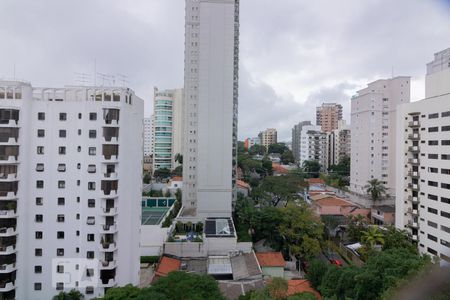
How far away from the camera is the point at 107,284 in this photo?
9.86 meters

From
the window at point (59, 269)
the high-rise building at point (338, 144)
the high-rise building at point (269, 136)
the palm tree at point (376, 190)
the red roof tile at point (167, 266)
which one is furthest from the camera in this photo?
the high-rise building at point (269, 136)

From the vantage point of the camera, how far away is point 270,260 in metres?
13.0

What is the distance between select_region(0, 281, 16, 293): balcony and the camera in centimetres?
897

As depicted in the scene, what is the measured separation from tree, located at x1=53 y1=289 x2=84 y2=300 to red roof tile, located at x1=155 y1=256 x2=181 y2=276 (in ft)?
9.95

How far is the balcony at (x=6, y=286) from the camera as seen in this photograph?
8.97 meters

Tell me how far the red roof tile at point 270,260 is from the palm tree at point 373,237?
392 cm

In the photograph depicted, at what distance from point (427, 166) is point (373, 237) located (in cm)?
389

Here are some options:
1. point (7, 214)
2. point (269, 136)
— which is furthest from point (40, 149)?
point (269, 136)

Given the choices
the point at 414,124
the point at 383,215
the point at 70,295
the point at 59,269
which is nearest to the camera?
the point at 70,295

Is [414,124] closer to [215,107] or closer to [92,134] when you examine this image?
[215,107]

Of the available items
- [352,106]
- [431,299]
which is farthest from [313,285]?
[352,106]

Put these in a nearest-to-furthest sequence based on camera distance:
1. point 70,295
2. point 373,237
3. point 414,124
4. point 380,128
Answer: point 70,295, point 373,237, point 414,124, point 380,128

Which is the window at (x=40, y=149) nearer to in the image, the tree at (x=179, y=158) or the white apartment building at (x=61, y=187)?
the white apartment building at (x=61, y=187)

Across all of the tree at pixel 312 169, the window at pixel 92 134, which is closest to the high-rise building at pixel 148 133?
the tree at pixel 312 169
